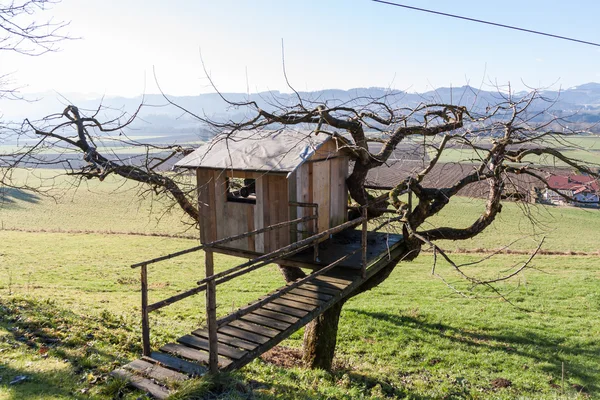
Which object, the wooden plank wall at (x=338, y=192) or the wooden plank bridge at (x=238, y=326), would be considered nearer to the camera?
the wooden plank bridge at (x=238, y=326)

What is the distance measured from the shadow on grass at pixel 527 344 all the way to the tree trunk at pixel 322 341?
12.1ft

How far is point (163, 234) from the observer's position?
31750mm

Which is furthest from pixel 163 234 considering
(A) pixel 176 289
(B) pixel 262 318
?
(B) pixel 262 318

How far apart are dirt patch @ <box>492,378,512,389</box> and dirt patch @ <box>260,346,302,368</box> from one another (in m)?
4.34

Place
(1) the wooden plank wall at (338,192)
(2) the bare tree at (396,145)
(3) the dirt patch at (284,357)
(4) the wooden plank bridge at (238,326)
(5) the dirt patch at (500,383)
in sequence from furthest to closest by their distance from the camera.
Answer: (1) the wooden plank wall at (338,192)
(3) the dirt patch at (284,357)
(5) the dirt patch at (500,383)
(2) the bare tree at (396,145)
(4) the wooden plank bridge at (238,326)

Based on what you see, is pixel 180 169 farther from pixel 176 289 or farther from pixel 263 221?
pixel 176 289

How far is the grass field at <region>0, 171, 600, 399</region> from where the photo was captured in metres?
6.55

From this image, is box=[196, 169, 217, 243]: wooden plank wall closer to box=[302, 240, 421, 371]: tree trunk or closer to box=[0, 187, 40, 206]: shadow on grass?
box=[302, 240, 421, 371]: tree trunk

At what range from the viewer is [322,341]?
31.5ft

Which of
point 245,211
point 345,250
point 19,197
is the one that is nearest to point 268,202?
point 245,211

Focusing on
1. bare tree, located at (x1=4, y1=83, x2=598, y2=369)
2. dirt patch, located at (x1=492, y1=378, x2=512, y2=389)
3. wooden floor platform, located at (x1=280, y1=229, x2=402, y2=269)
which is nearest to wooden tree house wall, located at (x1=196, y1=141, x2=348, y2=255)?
wooden floor platform, located at (x1=280, y1=229, x2=402, y2=269)

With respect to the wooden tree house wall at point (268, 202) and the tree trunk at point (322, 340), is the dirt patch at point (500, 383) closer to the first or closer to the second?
the tree trunk at point (322, 340)

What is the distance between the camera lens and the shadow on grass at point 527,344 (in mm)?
10258

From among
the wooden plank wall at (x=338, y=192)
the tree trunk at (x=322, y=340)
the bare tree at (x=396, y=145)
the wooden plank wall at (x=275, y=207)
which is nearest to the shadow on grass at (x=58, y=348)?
the bare tree at (x=396, y=145)
